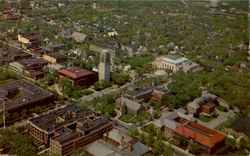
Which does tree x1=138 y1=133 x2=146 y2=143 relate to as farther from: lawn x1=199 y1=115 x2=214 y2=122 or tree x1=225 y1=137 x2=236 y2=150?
lawn x1=199 y1=115 x2=214 y2=122

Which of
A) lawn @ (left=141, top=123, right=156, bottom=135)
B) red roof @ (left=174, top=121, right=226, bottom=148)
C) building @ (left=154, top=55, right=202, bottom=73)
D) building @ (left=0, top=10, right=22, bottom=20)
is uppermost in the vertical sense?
building @ (left=0, top=10, right=22, bottom=20)

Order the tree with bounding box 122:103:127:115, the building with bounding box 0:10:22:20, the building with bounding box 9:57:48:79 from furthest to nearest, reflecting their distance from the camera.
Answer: the building with bounding box 0:10:22:20
the building with bounding box 9:57:48:79
the tree with bounding box 122:103:127:115

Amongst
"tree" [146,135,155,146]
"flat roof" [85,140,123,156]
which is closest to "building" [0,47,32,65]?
Result: "flat roof" [85,140,123,156]

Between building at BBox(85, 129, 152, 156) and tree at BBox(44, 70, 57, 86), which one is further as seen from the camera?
tree at BBox(44, 70, 57, 86)

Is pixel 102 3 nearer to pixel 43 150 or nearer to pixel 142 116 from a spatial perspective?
pixel 142 116

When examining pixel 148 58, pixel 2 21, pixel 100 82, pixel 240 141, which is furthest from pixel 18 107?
pixel 2 21

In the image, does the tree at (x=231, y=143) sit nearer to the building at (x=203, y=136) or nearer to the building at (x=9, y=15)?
the building at (x=203, y=136)
